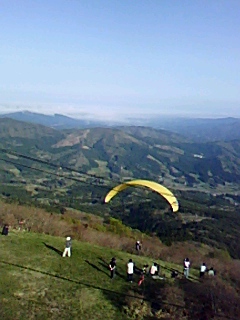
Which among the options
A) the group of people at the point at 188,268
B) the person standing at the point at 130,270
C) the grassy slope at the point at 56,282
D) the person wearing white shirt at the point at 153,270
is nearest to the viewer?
the grassy slope at the point at 56,282

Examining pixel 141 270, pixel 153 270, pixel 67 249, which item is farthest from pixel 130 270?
pixel 67 249

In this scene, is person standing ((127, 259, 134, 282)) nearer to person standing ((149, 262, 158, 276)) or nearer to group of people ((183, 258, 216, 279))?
person standing ((149, 262, 158, 276))

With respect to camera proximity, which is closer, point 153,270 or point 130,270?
point 130,270

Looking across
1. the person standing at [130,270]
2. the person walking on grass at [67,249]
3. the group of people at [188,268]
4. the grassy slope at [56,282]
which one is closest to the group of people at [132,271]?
the person standing at [130,270]

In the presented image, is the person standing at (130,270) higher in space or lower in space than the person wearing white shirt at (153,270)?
higher

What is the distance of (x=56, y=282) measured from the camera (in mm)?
24391

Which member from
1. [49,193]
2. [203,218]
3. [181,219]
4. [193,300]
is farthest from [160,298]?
[49,193]

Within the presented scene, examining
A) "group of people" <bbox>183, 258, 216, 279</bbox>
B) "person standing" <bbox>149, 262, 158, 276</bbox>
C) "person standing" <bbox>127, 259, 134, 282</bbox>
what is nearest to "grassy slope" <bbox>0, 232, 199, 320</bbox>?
"person standing" <bbox>127, 259, 134, 282</bbox>

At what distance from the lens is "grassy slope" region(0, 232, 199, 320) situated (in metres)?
21.0

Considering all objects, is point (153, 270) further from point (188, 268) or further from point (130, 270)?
point (188, 268)

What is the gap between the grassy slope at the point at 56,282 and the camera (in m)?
21.0

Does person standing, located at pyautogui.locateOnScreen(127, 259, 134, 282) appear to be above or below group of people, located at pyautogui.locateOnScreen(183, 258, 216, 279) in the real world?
above

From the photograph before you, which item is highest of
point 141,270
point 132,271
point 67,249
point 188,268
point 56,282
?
point 132,271

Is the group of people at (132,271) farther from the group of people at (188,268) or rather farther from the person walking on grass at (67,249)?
the person walking on grass at (67,249)
